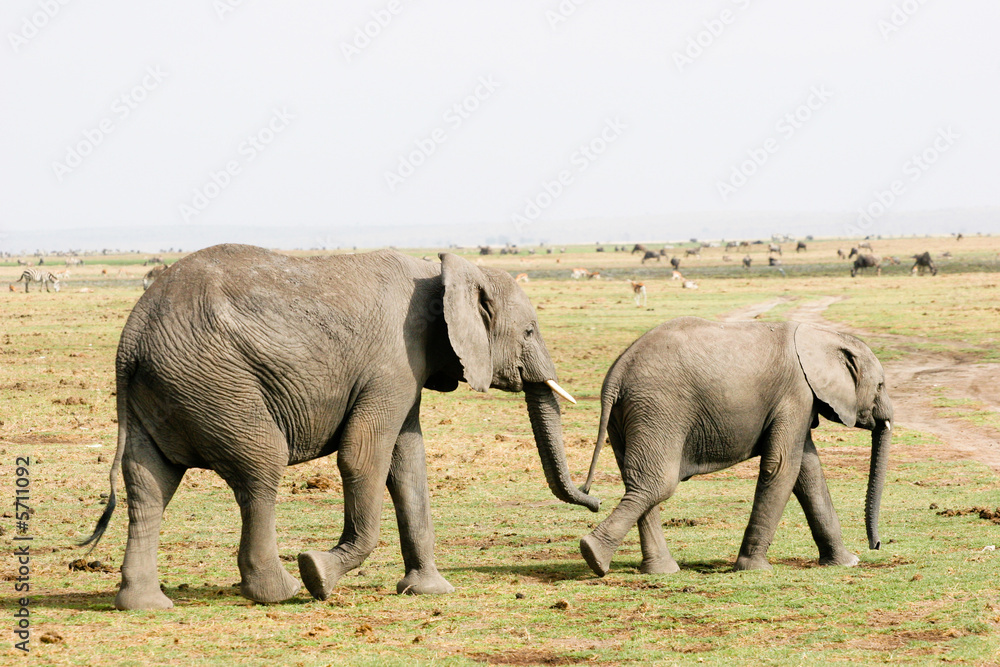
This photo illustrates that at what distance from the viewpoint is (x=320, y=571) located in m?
7.62

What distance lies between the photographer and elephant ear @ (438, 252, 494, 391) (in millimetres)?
7809

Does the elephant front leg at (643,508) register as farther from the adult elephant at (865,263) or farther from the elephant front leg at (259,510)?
the adult elephant at (865,263)

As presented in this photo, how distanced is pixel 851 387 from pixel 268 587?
16.5 feet

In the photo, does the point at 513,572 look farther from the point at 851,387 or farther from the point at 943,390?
the point at 943,390

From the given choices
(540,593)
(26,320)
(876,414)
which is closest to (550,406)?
(540,593)

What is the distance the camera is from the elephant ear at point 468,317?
7809 mm

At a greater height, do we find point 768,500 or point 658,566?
point 768,500

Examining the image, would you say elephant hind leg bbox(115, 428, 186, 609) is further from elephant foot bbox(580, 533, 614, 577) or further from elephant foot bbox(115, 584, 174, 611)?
elephant foot bbox(580, 533, 614, 577)

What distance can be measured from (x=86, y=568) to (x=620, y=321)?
26119 mm

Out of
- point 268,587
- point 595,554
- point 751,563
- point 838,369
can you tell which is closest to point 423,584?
point 268,587

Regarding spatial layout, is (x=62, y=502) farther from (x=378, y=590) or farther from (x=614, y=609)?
(x=614, y=609)

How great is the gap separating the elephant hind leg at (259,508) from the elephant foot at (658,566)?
9.67ft

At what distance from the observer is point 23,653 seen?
6.23m

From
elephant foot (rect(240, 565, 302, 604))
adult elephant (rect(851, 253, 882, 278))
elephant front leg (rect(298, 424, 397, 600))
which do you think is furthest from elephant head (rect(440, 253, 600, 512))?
adult elephant (rect(851, 253, 882, 278))
